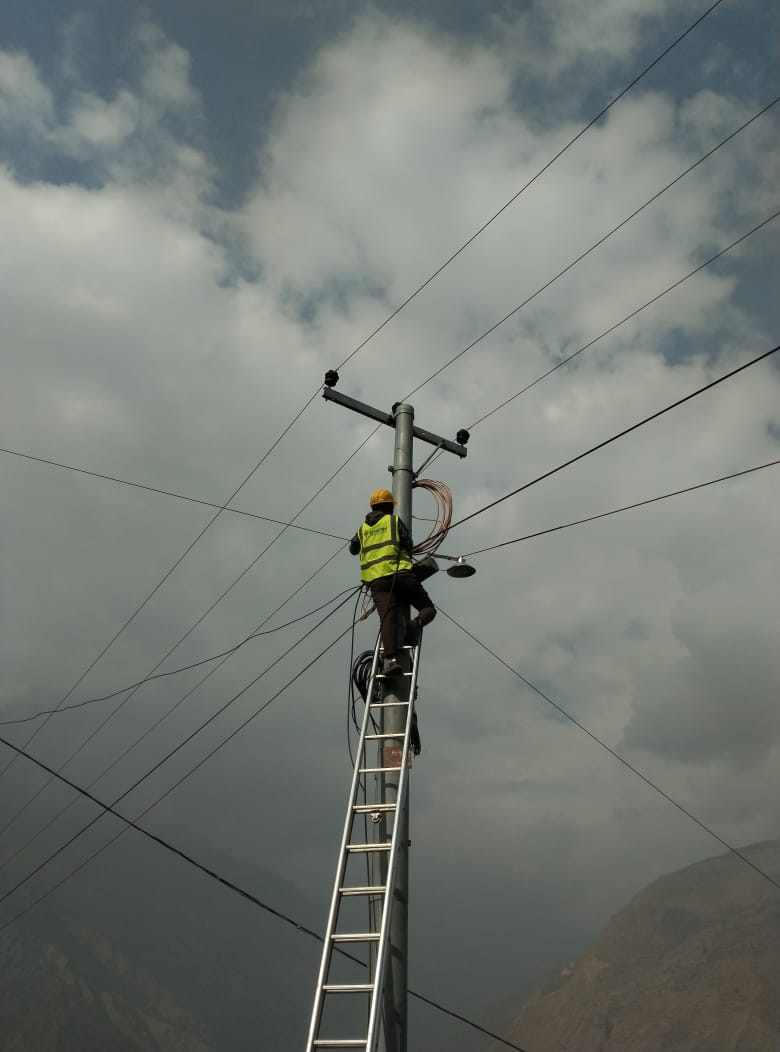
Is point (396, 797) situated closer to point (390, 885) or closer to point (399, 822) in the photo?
point (399, 822)

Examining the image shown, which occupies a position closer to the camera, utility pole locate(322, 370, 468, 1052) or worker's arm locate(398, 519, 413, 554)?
utility pole locate(322, 370, 468, 1052)

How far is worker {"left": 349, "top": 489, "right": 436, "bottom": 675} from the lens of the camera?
9.82m

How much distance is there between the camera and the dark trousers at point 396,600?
32.0ft

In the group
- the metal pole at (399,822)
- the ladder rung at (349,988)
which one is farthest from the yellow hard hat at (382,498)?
the ladder rung at (349,988)

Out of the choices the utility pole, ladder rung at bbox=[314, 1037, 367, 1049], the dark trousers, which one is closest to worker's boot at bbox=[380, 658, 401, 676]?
the utility pole

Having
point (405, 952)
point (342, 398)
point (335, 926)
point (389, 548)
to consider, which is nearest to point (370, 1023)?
point (335, 926)

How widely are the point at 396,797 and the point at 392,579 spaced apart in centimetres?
265

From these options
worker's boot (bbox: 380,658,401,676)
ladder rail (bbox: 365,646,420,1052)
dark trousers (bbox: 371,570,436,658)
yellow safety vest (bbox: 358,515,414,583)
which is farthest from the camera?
yellow safety vest (bbox: 358,515,414,583)

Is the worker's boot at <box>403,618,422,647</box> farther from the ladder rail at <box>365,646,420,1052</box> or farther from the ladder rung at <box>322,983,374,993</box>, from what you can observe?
the ladder rung at <box>322,983,374,993</box>

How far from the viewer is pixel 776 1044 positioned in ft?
647

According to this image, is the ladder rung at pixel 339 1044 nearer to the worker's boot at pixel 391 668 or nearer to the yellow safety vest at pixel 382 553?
the worker's boot at pixel 391 668

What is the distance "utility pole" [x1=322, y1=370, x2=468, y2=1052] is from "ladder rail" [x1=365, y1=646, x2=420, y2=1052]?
0.20 ft

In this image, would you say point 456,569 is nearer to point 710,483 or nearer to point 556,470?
point 556,470

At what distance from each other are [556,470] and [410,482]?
82.4 inches
